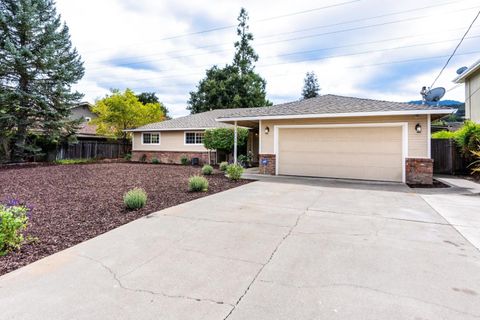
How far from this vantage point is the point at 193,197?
23.1 ft

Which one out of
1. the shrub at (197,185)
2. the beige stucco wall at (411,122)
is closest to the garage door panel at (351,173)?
the beige stucco wall at (411,122)

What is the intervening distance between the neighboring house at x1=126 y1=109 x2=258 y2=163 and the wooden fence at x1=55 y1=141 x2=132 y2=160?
185 cm

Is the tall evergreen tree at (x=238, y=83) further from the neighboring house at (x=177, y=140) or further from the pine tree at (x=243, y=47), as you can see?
the neighboring house at (x=177, y=140)

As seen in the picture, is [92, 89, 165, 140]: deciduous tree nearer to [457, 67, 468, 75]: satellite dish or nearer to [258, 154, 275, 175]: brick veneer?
[258, 154, 275, 175]: brick veneer

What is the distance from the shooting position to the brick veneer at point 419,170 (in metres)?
9.24

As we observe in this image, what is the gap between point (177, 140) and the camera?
762 inches

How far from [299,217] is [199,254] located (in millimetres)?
2395

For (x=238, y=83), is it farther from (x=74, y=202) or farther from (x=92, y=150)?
(x=74, y=202)

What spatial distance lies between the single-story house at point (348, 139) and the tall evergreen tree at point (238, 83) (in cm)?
1880

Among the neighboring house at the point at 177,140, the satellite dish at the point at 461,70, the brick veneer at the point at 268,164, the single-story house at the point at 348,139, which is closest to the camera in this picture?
Result: the single-story house at the point at 348,139

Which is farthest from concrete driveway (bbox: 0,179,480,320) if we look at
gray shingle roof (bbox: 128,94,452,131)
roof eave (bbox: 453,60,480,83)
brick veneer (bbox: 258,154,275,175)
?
roof eave (bbox: 453,60,480,83)

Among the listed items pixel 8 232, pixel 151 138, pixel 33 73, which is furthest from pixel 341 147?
pixel 33 73

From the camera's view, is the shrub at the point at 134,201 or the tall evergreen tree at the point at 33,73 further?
the tall evergreen tree at the point at 33,73

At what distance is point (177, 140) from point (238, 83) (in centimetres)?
1454
